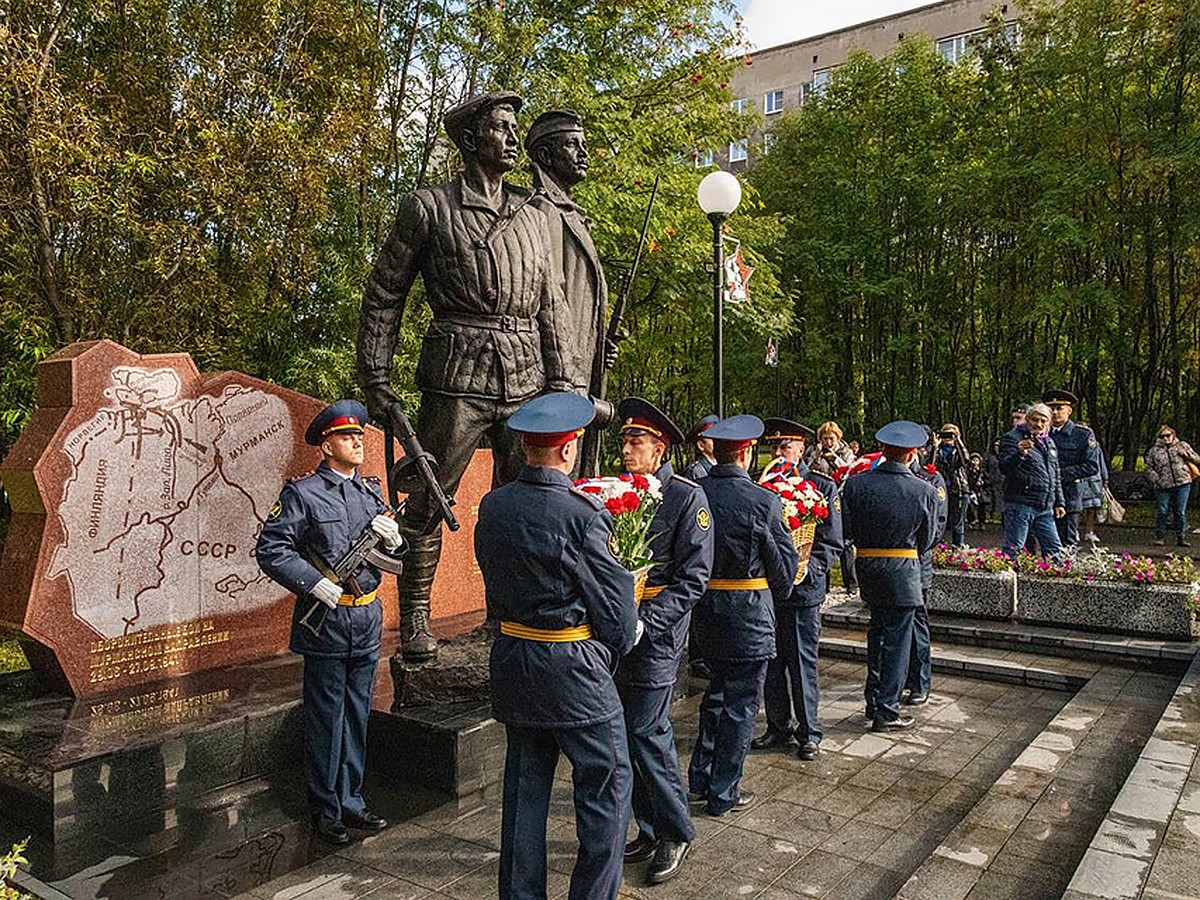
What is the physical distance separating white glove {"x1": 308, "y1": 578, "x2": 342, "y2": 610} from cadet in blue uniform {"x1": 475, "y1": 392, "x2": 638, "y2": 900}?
1.17 m

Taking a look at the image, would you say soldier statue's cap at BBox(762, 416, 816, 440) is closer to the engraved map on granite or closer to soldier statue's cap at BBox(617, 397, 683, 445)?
soldier statue's cap at BBox(617, 397, 683, 445)

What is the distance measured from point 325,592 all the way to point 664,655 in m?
1.60

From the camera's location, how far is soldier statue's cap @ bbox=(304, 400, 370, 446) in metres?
4.69

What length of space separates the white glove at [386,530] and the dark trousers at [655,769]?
4.52ft

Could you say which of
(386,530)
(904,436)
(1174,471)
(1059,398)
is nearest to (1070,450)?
(1059,398)

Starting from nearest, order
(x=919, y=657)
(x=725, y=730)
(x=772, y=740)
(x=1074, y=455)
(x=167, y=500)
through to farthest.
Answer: (x=725, y=730)
(x=772, y=740)
(x=167, y=500)
(x=919, y=657)
(x=1074, y=455)

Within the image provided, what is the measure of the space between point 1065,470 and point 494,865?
965 centimetres

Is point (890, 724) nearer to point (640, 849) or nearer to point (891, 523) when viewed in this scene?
point (891, 523)

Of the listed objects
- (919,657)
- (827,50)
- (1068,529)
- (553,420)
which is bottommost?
(919,657)

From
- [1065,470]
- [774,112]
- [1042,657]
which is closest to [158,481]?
A: [1042,657]

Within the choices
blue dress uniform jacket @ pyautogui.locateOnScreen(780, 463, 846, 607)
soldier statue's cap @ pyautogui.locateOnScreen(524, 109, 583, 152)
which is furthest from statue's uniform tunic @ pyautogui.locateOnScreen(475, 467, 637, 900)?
soldier statue's cap @ pyautogui.locateOnScreen(524, 109, 583, 152)

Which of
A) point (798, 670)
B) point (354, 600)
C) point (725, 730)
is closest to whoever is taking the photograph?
point (354, 600)

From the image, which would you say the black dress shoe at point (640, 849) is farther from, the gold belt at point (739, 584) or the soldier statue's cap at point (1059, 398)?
the soldier statue's cap at point (1059, 398)

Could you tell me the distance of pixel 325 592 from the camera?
4.20m
